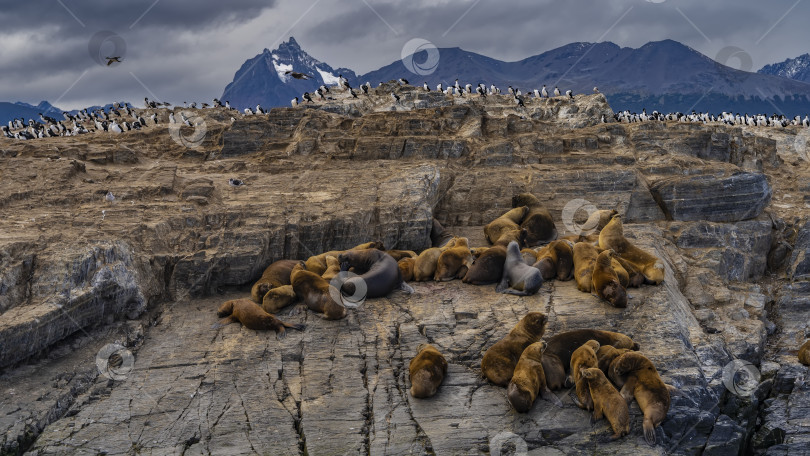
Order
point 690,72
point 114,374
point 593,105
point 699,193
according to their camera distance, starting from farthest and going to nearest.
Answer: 1. point 690,72
2. point 593,105
3. point 699,193
4. point 114,374

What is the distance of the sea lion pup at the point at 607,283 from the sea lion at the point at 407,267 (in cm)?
327

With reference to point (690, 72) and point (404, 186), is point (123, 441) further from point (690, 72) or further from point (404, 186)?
point (690, 72)

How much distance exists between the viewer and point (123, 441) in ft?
24.7

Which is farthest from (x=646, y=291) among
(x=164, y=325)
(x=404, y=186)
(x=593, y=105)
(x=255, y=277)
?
(x=593, y=105)

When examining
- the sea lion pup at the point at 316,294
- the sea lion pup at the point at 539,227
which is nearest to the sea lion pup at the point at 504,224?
the sea lion pup at the point at 539,227

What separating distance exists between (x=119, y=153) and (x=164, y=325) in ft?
26.3

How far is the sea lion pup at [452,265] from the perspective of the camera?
11.8 meters

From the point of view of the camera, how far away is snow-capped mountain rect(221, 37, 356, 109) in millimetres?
67938

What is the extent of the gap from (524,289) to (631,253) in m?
2.46
